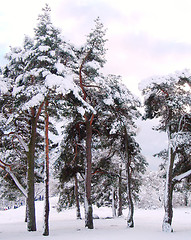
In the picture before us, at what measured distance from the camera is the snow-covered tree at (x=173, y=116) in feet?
49.1

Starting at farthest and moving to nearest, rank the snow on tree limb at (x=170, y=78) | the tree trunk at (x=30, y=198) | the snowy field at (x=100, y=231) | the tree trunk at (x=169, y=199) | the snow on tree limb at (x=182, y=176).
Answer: the snow on tree limb at (x=182, y=176) < the snow on tree limb at (x=170, y=78) < the tree trunk at (x=169, y=199) < the tree trunk at (x=30, y=198) < the snowy field at (x=100, y=231)

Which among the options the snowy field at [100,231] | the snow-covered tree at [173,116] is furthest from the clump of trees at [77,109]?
the snowy field at [100,231]

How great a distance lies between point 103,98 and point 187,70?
5.43 meters

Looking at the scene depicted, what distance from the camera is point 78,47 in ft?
45.9

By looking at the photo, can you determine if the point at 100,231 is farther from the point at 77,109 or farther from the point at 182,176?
the point at 77,109

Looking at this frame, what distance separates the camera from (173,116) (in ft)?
53.4

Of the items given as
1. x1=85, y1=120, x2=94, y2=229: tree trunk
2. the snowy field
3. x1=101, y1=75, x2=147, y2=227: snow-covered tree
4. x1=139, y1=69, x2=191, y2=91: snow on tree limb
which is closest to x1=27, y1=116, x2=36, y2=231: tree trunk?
the snowy field

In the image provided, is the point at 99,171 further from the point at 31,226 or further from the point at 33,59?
the point at 33,59

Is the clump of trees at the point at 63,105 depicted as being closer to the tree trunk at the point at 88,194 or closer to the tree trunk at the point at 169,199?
the tree trunk at the point at 88,194

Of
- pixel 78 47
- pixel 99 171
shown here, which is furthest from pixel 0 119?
pixel 99 171

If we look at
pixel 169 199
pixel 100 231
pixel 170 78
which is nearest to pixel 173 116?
pixel 170 78

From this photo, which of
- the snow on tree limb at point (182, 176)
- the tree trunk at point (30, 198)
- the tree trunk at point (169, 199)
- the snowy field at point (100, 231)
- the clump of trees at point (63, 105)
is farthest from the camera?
the snow on tree limb at point (182, 176)

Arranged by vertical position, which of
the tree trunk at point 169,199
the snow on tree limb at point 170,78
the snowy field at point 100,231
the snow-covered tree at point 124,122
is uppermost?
the snow on tree limb at point 170,78

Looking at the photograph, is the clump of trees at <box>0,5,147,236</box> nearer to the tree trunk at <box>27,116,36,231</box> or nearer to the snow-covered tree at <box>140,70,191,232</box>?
the tree trunk at <box>27,116,36,231</box>
